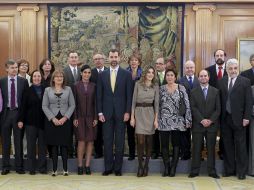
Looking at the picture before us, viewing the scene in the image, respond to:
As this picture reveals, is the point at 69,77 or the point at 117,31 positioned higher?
the point at 117,31

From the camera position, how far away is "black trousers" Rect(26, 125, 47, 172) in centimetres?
605

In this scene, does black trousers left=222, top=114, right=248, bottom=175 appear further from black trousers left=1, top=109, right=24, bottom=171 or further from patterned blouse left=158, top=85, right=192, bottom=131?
black trousers left=1, top=109, right=24, bottom=171

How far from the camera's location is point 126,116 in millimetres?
5934

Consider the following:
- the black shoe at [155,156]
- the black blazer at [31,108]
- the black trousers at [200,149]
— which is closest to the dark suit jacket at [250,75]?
the black trousers at [200,149]

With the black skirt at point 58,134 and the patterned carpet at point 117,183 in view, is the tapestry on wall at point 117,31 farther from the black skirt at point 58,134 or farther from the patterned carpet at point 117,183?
the patterned carpet at point 117,183

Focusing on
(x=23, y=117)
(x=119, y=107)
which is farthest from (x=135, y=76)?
(x=23, y=117)

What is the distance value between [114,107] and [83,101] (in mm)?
448

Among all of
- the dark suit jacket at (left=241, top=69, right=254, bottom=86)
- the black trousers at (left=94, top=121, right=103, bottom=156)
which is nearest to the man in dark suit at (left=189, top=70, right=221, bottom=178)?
the dark suit jacket at (left=241, top=69, right=254, bottom=86)

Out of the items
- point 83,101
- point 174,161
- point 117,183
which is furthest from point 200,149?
point 83,101

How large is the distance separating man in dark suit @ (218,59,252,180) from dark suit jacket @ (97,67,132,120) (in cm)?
133

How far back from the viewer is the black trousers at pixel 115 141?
6.00 meters

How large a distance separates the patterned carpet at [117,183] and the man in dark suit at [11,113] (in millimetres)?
238

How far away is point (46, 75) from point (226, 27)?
179 inches

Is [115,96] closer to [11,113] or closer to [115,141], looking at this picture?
[115,141]
